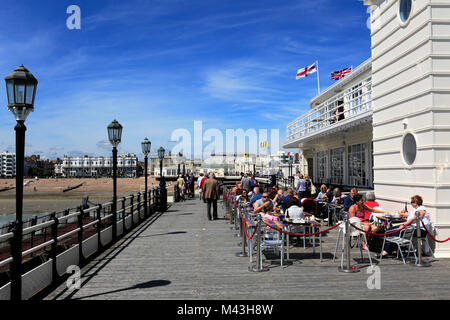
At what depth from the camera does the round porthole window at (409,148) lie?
8453 mm

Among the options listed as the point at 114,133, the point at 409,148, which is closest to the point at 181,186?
the point at 114,133

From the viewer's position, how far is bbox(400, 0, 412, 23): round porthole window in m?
8.45

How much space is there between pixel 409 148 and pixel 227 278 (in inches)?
215

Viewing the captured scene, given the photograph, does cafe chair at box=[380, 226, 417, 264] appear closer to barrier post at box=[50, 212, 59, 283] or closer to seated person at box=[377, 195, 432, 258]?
seated person at box=[377, 195, 432, 258]

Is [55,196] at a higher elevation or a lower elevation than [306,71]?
lower

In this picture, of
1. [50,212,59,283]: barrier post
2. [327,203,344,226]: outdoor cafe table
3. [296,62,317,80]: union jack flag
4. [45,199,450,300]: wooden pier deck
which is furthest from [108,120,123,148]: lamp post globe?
[296,62,317,80]: union jack flag

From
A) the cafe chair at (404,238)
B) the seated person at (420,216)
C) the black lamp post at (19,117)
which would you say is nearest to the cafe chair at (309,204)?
the seated person at (420,216)

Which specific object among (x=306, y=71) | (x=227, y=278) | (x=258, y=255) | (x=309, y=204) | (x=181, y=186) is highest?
(x=306, y=71)

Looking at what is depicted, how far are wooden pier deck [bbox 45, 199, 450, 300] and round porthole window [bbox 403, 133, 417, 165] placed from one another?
7.98 ft

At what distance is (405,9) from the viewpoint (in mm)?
8633

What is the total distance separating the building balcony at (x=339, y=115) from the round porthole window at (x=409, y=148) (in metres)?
3.31

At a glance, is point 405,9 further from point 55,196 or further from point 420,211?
point 55,196
